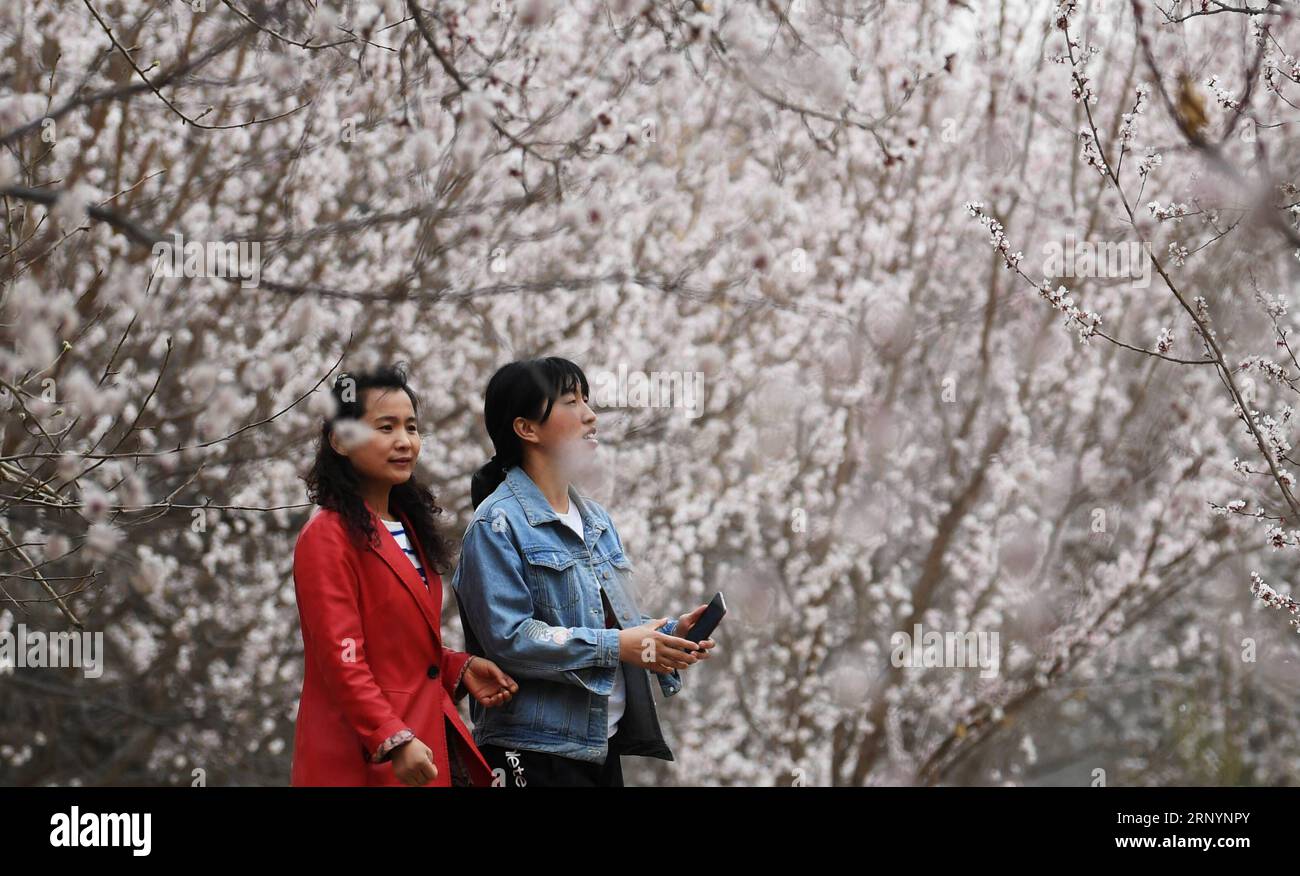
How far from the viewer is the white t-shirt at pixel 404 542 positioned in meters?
2.04

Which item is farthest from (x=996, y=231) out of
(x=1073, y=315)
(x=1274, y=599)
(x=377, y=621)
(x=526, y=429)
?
(x=377, y=621)

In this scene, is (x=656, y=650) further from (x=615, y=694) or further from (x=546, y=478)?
(x=546, y=478)

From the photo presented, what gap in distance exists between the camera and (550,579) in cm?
203

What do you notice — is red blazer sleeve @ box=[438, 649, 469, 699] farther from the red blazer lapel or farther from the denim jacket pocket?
the denim jacket pocket

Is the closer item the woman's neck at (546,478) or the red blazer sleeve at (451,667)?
the red blazer sleeve at (451,667)

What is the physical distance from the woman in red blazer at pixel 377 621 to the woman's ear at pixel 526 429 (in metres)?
0.18

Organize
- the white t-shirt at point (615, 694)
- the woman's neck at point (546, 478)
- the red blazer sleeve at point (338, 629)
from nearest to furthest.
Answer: the red blazer sleeve at point (338, 629) → the white t-shirt at point (615, 694) → the woman's neck at point (546, 478)

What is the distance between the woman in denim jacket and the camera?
194 centimetres

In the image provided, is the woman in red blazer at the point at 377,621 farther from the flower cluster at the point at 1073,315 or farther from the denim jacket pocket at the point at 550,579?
the flower cluster at the point at 1073,315

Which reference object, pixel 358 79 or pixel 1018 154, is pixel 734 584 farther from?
pixel 358 79

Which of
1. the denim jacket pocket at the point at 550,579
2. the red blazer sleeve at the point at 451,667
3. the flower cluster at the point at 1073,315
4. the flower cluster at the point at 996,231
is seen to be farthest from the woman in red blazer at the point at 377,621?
the flower cluster at the point at 1073,315

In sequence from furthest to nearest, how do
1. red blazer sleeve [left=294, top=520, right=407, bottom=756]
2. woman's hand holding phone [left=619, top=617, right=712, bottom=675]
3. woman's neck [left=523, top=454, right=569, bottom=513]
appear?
woman's neck [left=523, top=454, right=569, bottom=513], woman's hand holding phone [left=619, top=617, right=712, bottom=675], red blazer sleeve [left=294, top=520, right=407, bottom=756]

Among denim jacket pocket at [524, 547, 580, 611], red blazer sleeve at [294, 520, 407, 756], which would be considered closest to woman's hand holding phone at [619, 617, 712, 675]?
denim jacket pocket at [524, 547, 580, 611]

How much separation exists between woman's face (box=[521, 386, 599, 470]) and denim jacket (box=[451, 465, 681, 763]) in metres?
0.07
